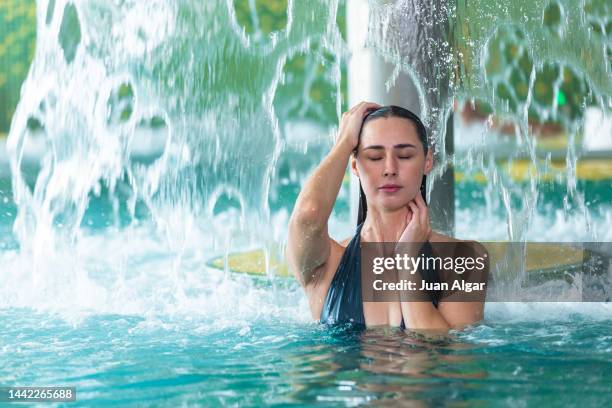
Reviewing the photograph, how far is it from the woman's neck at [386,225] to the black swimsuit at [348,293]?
0.08 m

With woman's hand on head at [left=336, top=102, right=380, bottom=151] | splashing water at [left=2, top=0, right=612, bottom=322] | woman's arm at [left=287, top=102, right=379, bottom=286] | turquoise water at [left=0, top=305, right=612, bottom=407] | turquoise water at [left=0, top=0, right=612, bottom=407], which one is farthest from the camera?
splashing water at [left=2, top=0, right=612, bottom=322]

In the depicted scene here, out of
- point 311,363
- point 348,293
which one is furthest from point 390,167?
point 311,363

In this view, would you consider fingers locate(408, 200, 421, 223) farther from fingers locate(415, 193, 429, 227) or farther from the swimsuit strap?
the swimsuit strap

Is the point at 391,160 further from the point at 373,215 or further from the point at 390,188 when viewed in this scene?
the point at 373,215

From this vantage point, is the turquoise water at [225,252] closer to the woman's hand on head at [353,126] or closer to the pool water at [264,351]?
the pool water at [264,351]

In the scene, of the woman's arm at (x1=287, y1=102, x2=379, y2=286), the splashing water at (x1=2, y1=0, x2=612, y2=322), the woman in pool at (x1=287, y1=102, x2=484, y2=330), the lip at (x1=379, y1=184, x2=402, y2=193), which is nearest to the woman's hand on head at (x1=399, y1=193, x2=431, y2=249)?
the woman in pool at (x1=287, y1=102, x2=484, y2=330)

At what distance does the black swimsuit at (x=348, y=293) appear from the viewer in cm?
377

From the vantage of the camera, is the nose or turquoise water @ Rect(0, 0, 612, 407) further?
the nose

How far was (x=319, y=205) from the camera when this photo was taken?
144 inches

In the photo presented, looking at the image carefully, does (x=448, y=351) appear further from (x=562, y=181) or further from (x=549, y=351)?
(x=562, y=181)

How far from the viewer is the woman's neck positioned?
3840 millimetres

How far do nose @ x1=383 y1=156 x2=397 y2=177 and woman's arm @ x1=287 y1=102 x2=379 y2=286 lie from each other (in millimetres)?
168

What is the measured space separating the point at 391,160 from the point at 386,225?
333 mm

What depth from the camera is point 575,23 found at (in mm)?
6547
